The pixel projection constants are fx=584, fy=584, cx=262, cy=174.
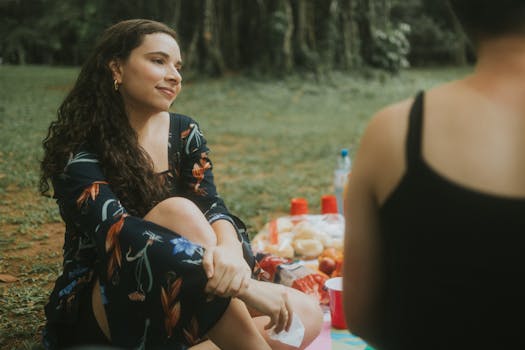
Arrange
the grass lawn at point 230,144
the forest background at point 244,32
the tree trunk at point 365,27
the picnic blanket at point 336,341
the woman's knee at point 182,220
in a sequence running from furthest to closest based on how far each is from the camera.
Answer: the tree trunk at point 365,27 < the forest background at point 244,32 < the grass lawn at point 230,144 < the picnic blanket at point 336,341 < the woman's knee at point 182,220

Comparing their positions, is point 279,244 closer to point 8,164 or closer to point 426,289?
point 426,289

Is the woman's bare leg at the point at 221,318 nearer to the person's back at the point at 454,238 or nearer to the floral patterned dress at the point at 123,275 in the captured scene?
the floral patterned dress at the point at 123,275

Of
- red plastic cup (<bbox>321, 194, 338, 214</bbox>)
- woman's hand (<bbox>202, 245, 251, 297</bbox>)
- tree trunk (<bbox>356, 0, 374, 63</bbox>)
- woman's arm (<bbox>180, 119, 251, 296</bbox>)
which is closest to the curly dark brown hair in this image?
woman's arm (<bbox>180, 119, 251, 296</bbox>)

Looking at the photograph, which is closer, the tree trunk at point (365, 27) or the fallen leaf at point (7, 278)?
the fallen leaf at point (7, 278)

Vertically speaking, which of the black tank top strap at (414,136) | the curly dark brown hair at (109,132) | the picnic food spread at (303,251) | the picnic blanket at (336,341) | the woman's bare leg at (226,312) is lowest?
the picnic blanket at (336,341)

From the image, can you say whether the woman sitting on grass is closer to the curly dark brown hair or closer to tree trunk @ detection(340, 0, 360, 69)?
the curly dark brown hair

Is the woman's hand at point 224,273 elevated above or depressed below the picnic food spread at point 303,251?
above

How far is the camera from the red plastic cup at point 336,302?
2650 millimetres

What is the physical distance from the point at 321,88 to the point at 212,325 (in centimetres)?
1282

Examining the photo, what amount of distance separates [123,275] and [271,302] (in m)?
0.53

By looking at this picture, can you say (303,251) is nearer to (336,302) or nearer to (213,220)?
(336,302)

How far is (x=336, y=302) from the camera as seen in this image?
2.71 metres

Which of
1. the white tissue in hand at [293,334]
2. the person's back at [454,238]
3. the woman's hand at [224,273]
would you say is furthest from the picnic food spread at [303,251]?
the person's back at [454,238]

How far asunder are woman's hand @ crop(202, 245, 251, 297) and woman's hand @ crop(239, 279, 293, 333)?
0.11 ft
